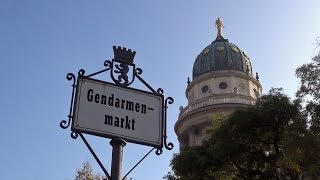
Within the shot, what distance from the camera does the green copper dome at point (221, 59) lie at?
55.4 m

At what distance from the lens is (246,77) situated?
5484 cm

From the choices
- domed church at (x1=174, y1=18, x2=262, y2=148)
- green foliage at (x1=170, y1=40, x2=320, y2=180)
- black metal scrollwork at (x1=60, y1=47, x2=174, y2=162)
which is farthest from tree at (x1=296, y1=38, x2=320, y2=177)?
domed church at (x1=174, y1=18, x2=262, y2=148)

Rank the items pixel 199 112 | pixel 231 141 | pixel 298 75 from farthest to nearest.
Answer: pixel 199 112 → pixel 231 141 → pixel 298 75

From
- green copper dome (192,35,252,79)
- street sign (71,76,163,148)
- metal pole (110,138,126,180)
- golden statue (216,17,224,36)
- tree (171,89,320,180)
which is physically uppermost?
golden statue (216,17,224,36)

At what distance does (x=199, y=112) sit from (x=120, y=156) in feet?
156

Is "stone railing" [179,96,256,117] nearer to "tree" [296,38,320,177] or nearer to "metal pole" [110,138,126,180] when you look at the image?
"tree" [296,38,320,177]

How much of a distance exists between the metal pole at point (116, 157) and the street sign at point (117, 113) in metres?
A: 0.06

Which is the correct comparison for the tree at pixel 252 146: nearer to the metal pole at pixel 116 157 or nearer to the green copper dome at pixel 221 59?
the metal pole at pixel 116 157

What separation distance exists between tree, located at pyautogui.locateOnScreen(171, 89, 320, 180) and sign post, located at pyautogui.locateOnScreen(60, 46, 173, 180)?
1705 centimetres

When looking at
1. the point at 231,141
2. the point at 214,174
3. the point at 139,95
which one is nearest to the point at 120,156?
the point at 139,95

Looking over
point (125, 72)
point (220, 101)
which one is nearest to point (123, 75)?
point (125, 72)

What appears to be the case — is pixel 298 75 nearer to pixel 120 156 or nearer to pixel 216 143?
pixel 216 143

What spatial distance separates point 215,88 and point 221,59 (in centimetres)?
398

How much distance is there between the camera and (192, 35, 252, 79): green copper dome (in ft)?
182
